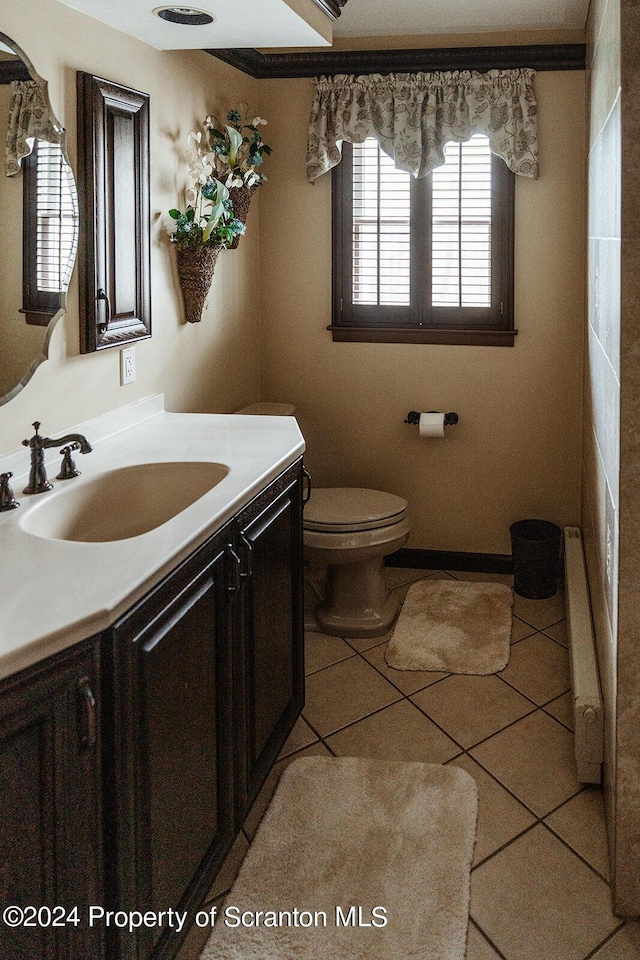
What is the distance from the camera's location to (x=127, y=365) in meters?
2.79

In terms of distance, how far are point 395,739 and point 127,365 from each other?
146 centimetres

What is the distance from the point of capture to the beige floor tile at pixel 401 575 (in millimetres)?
4043

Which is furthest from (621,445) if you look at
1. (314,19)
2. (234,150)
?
(234,150)

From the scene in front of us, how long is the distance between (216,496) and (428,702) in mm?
1371

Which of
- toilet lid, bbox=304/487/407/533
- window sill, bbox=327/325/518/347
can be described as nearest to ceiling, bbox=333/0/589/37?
window sill, bbox=327/325/518/347

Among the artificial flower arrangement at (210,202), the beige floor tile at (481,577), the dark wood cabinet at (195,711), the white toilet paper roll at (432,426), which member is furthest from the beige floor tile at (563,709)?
the artificial flower arrangement at (210,202)

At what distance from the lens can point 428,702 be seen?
2.97 m

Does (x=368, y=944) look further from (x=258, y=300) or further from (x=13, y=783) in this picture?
(x=258, y=300)

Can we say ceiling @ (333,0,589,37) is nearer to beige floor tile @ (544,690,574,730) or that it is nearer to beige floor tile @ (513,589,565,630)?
beige floor tile @ (513,589,565,630)

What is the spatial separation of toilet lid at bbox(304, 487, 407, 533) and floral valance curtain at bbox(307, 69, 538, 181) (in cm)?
140

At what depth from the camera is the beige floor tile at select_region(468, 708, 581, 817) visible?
246 centimetres

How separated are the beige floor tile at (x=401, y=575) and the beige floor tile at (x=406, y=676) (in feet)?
2.42

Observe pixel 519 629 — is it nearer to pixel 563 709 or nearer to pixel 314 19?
pixel 563 709

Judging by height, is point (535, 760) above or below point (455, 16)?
below
